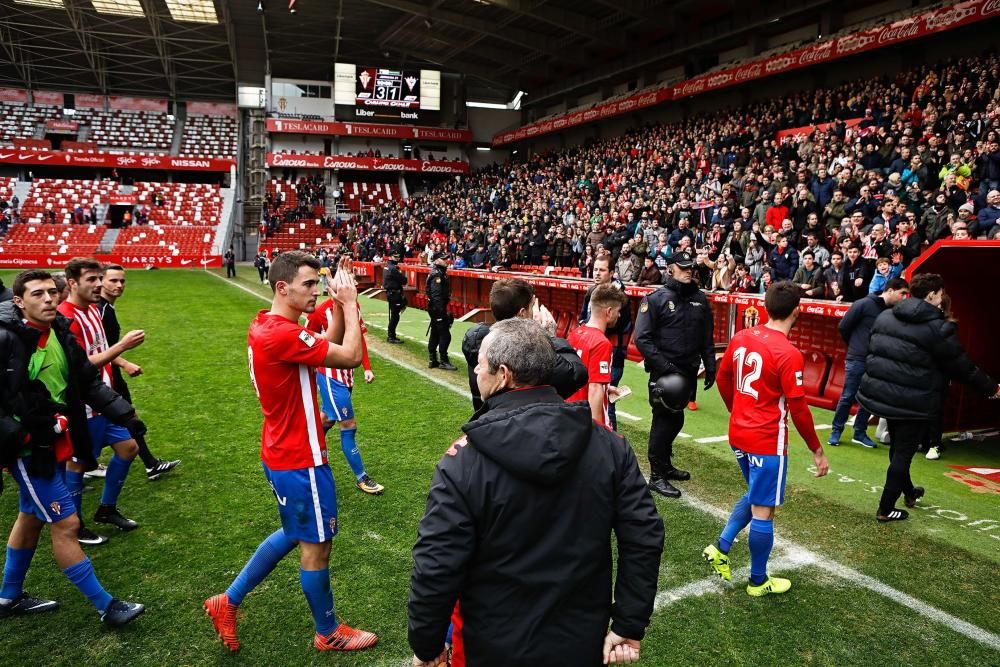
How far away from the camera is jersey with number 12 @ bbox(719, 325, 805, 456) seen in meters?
4.05

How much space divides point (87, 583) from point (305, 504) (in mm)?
1451

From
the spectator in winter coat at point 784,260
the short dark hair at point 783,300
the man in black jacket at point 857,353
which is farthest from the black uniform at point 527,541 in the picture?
the spectator in winter coat at point 784,260

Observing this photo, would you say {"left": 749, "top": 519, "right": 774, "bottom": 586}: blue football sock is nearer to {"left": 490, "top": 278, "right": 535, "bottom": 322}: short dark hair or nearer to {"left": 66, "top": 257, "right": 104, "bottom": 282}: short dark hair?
{"left": 490, "top": 278, "right": 535, "bottom": 322}: short dark hair

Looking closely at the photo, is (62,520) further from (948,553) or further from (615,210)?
(615,210)

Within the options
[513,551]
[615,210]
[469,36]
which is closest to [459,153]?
[469,36]

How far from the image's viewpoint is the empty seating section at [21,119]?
52.0m

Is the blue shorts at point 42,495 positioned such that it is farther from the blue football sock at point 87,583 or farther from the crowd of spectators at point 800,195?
the crowd of spectators at point 800,195

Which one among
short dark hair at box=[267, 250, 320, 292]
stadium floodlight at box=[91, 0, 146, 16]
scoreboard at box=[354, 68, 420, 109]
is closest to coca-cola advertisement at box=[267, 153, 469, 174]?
scoreboard at box=[354, 68, 420, 109]

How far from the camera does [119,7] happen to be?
1612 inches

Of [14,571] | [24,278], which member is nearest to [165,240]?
[24,278]

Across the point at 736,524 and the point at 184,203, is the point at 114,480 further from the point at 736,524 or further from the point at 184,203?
the point at 184,203

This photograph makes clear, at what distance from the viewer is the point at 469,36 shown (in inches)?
1533

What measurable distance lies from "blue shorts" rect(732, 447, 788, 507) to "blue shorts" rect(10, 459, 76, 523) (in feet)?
13.4

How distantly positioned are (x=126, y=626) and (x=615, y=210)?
19.1 metres
